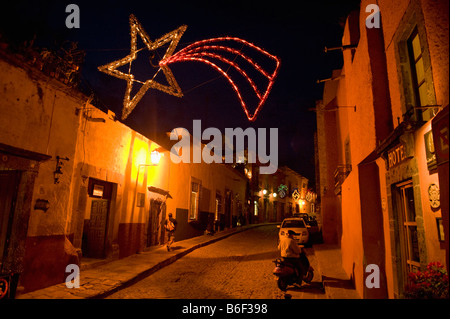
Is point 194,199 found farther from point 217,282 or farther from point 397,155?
point 397,155

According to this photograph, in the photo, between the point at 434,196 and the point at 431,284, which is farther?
the point at 434,196

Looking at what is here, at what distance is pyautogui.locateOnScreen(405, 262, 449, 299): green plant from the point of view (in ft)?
10.3

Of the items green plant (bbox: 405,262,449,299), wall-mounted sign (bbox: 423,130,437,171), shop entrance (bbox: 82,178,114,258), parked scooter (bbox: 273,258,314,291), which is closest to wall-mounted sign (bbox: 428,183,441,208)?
wall-mounted sign (bbox: 423,130,437,171)

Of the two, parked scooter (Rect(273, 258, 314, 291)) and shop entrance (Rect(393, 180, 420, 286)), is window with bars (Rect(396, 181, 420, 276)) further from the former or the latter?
parked scooter (Rect(273, 258, 314, 291))

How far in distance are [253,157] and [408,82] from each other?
1289 inches

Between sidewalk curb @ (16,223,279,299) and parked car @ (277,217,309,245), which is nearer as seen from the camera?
sidewalk curb @ (16,223,279,299)

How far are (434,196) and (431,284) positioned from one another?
108cm

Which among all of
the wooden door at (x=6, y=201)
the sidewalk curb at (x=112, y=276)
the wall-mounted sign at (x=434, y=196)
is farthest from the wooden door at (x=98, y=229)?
the wall-mounted sign at (x=434, y=196)

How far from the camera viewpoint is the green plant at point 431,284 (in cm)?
315

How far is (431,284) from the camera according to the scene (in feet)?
10.6

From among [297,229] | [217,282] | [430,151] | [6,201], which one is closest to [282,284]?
[217,282]

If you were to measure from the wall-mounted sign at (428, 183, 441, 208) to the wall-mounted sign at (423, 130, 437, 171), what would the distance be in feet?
0.80
